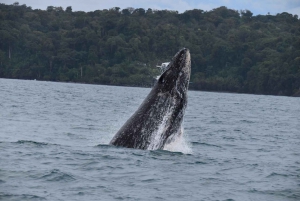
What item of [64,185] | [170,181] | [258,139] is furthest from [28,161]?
[258,139]

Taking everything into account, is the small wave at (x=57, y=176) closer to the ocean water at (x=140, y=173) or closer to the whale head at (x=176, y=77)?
the ocean water at (x=140, y=173)

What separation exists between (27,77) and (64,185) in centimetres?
13123

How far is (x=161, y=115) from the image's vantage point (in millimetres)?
13094

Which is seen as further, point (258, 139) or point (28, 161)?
point (258, 139)

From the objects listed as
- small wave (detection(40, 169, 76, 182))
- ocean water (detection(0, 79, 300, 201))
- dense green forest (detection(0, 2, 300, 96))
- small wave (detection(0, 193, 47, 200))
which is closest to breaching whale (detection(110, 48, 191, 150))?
ocean water (detection(0, 79, 300, 201))

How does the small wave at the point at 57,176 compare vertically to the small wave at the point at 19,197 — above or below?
above

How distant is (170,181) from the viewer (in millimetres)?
12086

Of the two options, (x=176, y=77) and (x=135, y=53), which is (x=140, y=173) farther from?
(x=135, y=53)

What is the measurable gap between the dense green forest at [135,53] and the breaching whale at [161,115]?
4666 inches

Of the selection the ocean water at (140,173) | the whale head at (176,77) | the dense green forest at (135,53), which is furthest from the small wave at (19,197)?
the dense green forest at (135,53)

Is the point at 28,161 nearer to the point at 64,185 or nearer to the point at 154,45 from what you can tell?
Answer: the point at 64,185

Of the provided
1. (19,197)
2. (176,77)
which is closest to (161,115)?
(176,77)

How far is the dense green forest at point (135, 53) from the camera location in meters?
138

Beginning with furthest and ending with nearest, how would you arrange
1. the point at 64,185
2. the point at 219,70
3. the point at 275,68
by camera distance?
the point at 219,70 → the point at 275,68 → the point at 64,185
